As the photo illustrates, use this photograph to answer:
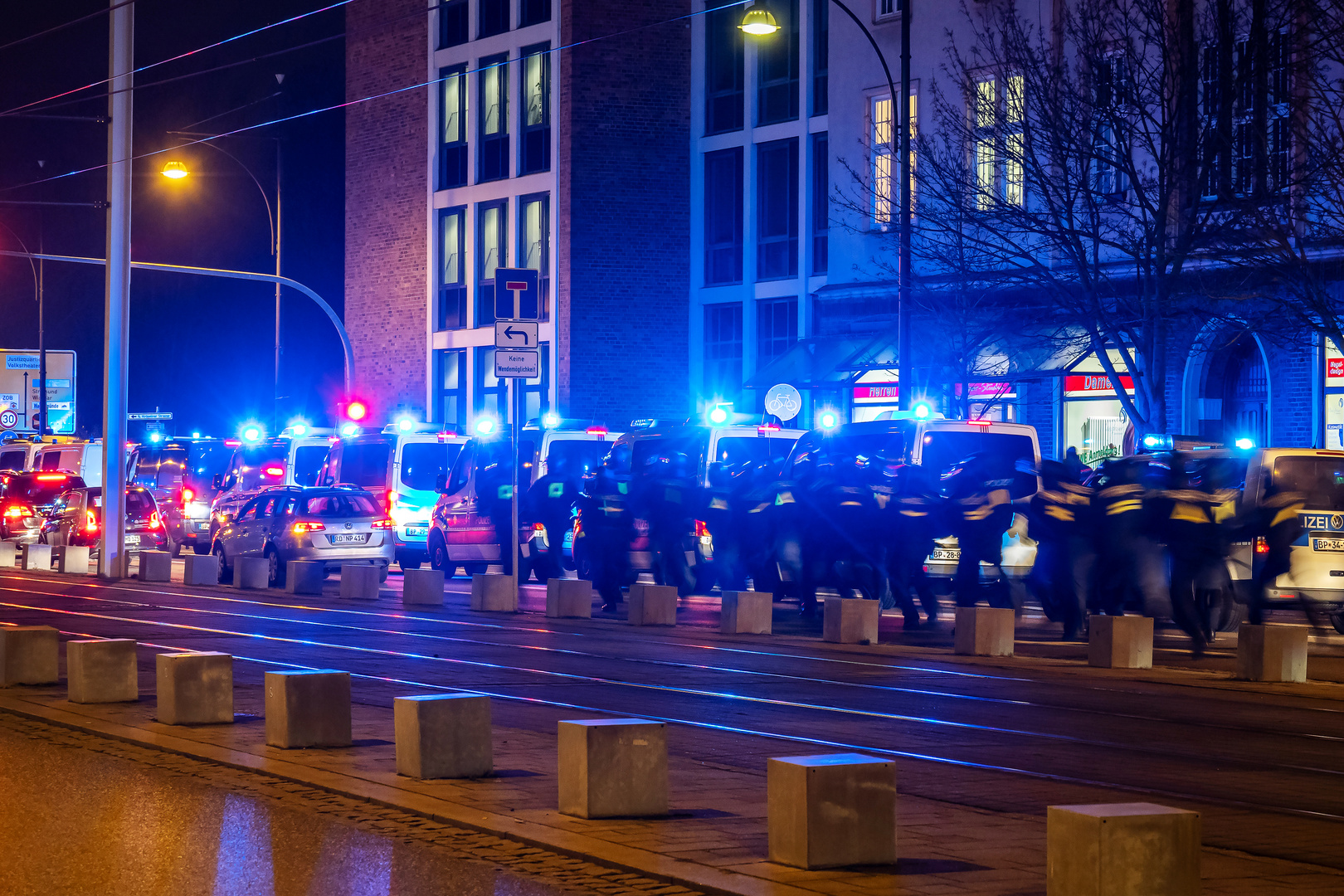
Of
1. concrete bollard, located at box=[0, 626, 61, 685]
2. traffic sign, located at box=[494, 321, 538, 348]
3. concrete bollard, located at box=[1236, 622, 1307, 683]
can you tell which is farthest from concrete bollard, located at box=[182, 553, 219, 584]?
concrete bollard, located at box=[1236, 622, 1307, 683]

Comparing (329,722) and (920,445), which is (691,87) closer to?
(920,445)

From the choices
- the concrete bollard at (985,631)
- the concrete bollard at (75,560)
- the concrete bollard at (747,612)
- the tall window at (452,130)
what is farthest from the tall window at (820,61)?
the concrete bollard at (985,631)

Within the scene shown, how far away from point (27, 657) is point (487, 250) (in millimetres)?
34511

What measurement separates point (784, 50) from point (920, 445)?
23.6 m

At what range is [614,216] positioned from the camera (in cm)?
4503

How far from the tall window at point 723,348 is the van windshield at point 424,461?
554 inches

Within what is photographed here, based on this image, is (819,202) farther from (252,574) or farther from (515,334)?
(515,334)

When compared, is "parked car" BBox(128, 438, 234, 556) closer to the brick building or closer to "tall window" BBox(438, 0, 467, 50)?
the brick building

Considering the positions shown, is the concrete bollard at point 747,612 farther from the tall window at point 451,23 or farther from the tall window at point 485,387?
the tall window at point 451,23

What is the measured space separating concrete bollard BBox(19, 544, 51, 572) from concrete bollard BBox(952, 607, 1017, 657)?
75.1 ft

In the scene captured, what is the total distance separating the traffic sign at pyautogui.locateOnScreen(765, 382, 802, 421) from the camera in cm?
3020

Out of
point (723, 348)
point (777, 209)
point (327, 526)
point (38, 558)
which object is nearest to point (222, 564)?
point (327, 526)

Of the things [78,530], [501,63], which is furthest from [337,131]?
[78,530]

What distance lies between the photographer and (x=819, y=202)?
40.8 meters
